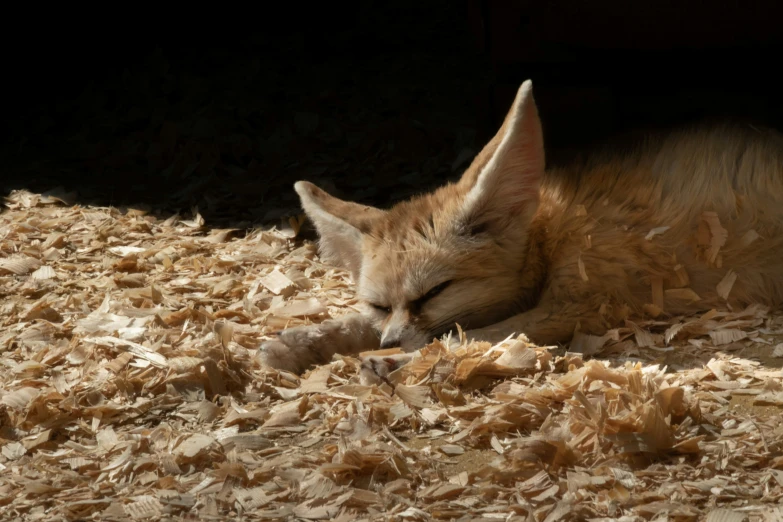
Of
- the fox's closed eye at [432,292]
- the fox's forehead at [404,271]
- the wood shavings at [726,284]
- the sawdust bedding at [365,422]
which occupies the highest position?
the fox's forehead at [404,271]

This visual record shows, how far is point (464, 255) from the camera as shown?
352cm

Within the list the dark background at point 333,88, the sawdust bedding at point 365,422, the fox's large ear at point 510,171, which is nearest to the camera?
the sawdust bedding at point 365,422

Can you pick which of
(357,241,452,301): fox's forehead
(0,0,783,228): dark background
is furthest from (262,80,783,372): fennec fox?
(0,0,783,228): dark background

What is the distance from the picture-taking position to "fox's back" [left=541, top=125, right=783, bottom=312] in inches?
144

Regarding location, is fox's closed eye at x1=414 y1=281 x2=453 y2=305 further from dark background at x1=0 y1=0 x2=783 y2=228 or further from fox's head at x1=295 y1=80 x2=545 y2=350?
dark background at x1=0 y1=0 x2=783 y2=228

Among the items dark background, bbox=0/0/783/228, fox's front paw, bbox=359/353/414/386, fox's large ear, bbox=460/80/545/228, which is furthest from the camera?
dark background, bbox=0/0/783/228

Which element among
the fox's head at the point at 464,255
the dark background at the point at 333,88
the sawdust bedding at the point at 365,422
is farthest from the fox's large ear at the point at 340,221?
the dark background at the point at 333,88

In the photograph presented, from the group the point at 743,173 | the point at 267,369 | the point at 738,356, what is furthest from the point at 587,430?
the point at 743,173

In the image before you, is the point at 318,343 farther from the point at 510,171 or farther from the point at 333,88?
the point at 333,88

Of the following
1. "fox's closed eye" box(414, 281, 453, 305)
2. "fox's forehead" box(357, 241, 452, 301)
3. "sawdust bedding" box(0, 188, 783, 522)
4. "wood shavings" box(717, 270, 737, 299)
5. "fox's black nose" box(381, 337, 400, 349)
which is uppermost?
"fox's forehead" box(357, 241, 452, 301)

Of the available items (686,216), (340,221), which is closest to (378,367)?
(340,221)

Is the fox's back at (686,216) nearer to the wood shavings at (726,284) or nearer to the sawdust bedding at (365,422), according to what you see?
the wood shavings at (726,284)

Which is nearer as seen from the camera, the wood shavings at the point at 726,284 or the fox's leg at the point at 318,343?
the fox's leg at the point at 318,343

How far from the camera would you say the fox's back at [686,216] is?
3.65 meters
